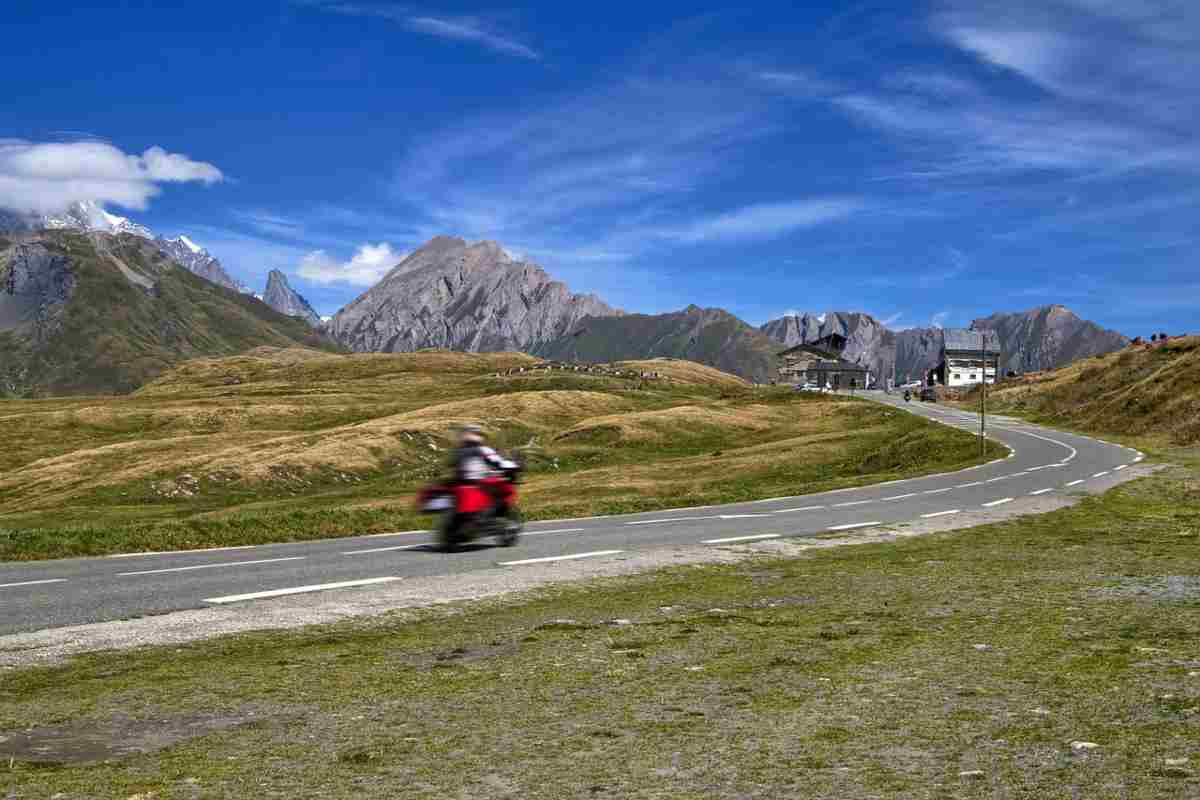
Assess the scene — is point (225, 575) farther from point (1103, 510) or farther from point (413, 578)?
point (1103, 510)

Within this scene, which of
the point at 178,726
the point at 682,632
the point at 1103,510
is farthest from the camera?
the point at 1103,510

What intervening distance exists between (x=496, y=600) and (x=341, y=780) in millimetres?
7947

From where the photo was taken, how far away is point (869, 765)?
20.8 ft

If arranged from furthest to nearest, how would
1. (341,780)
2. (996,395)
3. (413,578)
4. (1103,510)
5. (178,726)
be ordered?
(996,395), (1103,510), (413,578), (178,726), (341,780)

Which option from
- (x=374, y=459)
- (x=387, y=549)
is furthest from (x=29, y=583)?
(x=374, y=459)

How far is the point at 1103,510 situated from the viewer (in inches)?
1083

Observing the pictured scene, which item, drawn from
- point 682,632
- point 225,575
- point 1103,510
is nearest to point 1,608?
point 225,575

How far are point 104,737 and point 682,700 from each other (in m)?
4.65

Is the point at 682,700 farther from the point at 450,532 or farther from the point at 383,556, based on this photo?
the point at 450,532

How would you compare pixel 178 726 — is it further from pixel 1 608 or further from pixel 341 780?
pixel 1 608

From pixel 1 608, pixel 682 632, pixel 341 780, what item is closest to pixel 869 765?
pixel 341 780

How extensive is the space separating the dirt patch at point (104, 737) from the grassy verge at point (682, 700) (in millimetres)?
58

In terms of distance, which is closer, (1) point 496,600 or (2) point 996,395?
(1) point 496,600

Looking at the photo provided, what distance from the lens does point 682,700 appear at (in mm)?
8211
